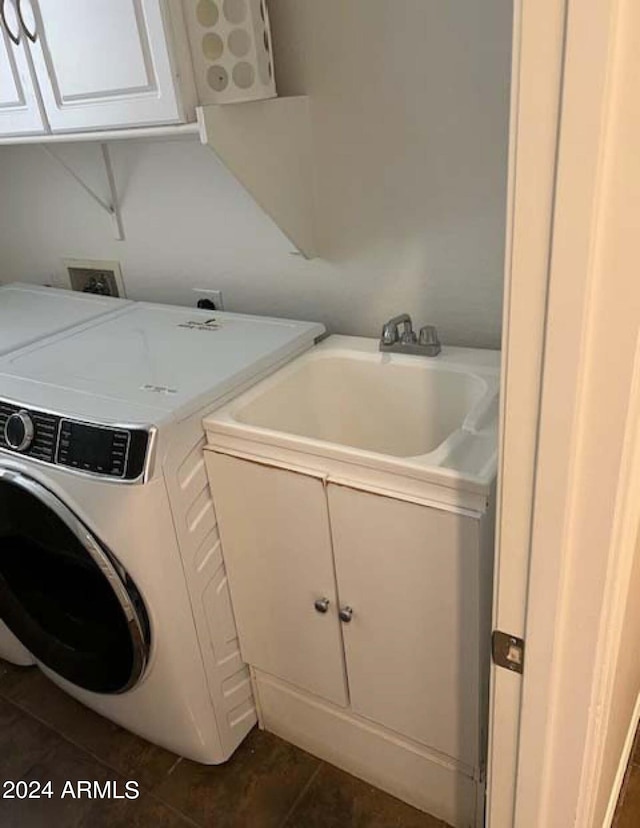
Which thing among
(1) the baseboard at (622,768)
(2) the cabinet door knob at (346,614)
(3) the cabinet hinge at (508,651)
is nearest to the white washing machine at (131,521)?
(2) the cabinet door knob at (346,614)

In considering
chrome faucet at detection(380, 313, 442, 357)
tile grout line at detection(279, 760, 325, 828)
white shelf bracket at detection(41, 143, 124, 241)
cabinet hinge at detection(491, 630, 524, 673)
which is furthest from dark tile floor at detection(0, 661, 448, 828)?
white shelf bracket at detection(41, 143, 124, 241)

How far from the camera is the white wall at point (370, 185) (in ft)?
4.52

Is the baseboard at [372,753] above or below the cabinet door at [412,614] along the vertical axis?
below

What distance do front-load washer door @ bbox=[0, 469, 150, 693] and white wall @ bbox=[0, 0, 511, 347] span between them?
32.9 inches

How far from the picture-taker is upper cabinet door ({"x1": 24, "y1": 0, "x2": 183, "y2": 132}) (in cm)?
130

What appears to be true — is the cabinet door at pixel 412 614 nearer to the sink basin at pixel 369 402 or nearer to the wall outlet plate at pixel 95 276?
the sink basin at pixel 369 402

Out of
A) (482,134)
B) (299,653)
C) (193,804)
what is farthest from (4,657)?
(482,134)

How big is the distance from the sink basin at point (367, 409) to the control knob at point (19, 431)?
36cm

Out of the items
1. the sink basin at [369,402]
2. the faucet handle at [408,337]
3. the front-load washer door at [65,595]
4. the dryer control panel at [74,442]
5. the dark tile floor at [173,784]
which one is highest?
the faucet handle at [408,337]

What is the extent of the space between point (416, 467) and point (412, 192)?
730mm

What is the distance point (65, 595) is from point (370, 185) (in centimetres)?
121

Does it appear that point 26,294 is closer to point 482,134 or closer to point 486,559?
point 482,134

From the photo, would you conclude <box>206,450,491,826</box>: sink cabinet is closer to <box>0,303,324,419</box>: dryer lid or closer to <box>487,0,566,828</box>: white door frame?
<box>0,303,324,419</box>: dryer lid

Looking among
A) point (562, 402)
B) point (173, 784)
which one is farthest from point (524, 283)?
point (173, 784)
